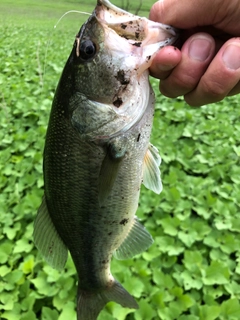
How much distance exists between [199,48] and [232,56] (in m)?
0.12

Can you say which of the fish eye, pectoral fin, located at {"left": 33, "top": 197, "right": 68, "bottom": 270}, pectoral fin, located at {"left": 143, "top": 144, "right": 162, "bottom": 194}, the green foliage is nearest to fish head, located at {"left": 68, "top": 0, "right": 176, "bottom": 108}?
the fish eye

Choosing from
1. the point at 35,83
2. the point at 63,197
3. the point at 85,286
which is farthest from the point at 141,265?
the point at 35,83

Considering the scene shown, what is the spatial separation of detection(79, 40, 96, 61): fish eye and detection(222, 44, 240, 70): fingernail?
0.46m

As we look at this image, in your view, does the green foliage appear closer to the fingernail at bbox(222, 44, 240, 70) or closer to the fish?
the fish

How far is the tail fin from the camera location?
5.23 ft

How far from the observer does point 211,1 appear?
1.22m

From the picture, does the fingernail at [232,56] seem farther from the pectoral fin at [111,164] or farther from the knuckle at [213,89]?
the pectoral fin at [111,164]

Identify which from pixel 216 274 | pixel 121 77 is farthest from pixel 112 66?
pixel 216 274

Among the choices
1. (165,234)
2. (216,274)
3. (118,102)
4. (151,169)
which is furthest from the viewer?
(165,234)

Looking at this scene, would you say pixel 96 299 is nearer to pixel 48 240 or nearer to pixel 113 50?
pixel 48 240

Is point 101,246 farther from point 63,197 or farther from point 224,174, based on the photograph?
point 224,174

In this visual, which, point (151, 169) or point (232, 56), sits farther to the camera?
point (151, 169)

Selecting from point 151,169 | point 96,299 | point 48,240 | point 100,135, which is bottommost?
point 96,299

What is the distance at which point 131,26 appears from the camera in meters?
1.10
